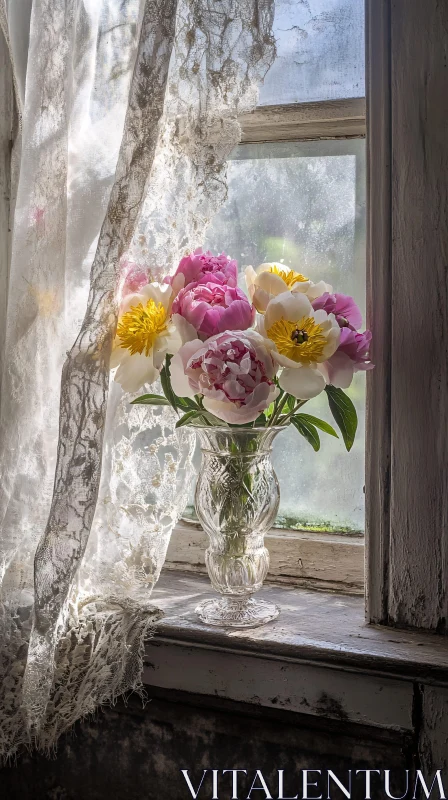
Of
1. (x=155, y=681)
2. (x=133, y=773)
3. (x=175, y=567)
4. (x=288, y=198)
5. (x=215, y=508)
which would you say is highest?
(x=288, y=198)

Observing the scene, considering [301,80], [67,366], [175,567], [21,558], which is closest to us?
[67,366]

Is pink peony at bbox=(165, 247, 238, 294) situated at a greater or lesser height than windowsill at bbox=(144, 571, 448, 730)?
greater

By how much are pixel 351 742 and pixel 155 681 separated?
301 mm

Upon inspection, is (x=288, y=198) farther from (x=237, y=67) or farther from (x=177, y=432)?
(x=177, y=432)

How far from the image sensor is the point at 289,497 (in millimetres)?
1284

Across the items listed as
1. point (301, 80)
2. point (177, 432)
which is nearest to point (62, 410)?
point (177, 432)

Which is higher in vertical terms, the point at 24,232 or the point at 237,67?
the point at 237,67

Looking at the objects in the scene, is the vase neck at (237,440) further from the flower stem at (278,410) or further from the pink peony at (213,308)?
the pink peony at (213,308)

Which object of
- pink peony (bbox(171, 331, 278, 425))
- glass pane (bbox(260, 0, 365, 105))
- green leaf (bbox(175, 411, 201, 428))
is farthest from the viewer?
glass pane (bbox(260, 0, 365, 105))

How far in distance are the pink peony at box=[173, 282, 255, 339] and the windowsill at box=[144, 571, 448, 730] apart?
0.44 metres

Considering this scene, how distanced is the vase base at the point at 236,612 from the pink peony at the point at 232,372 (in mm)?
326

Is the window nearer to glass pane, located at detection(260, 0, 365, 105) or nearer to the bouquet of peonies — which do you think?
glass pane, located at detection(260, 0, 365, 105)

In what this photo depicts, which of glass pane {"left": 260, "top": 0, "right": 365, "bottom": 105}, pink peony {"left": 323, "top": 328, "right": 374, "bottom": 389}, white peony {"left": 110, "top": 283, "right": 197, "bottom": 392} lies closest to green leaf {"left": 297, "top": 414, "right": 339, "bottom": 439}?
pink peony {"left": 323, "top": 328, "right": 374, "bottom": 389}

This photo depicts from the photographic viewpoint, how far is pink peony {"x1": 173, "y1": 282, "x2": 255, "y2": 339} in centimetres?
95
